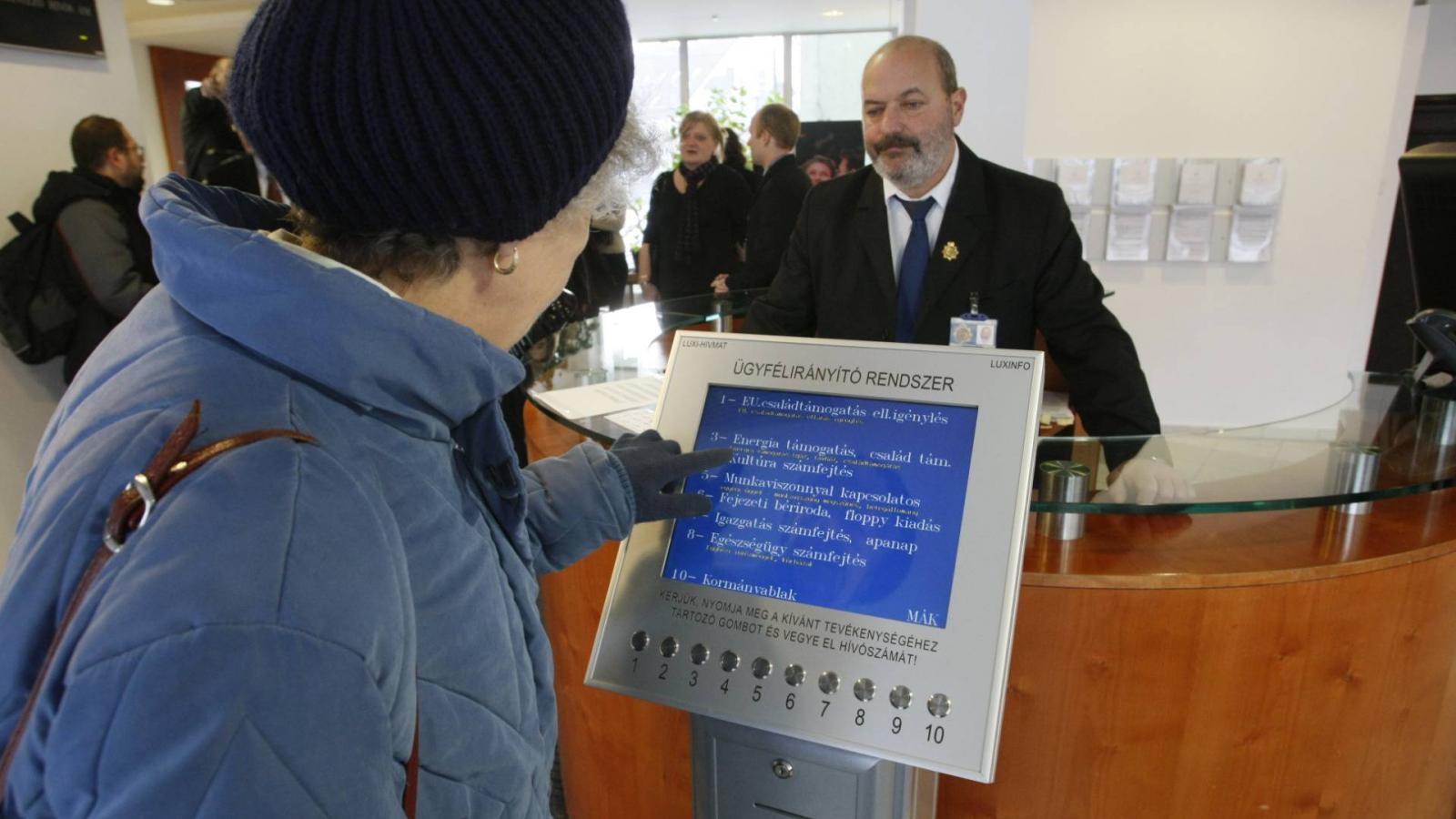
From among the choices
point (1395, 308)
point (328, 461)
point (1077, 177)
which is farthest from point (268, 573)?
point (1395, 308)

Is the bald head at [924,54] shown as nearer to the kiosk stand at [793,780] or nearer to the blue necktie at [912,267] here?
the blue necktie at [912,267]

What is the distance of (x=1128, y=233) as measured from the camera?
4.72 m

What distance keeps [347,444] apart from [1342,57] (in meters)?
5.26

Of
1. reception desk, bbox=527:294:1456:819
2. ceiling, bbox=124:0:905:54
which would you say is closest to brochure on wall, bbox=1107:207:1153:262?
ceiling, bbox=124:0:905:54

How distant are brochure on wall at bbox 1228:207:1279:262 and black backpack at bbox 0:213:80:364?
525 cm

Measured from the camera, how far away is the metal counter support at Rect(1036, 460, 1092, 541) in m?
1.18

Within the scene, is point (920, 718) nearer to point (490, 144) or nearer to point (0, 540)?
point (490, 144)

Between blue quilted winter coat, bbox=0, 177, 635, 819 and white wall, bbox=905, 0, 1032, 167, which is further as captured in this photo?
white wall, bbox=905, 0, 1032, 167

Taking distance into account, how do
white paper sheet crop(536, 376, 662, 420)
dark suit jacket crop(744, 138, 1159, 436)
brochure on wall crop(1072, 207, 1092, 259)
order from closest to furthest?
white paper sheet crop(536, 376, 662, 420) < dark suit jacket crop(744, 138, 1159, 436) < brochure on wall crop(1072, 207, 1092, 259)

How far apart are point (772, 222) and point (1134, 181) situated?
212 centimetres

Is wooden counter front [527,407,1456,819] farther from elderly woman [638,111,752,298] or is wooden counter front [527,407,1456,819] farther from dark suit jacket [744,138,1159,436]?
elderly woman [638,111,752,298]

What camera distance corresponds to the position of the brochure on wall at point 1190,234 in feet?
15.2

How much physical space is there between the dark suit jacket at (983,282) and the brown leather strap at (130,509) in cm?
165

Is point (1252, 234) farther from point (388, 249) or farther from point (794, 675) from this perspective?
point (388, 249)
